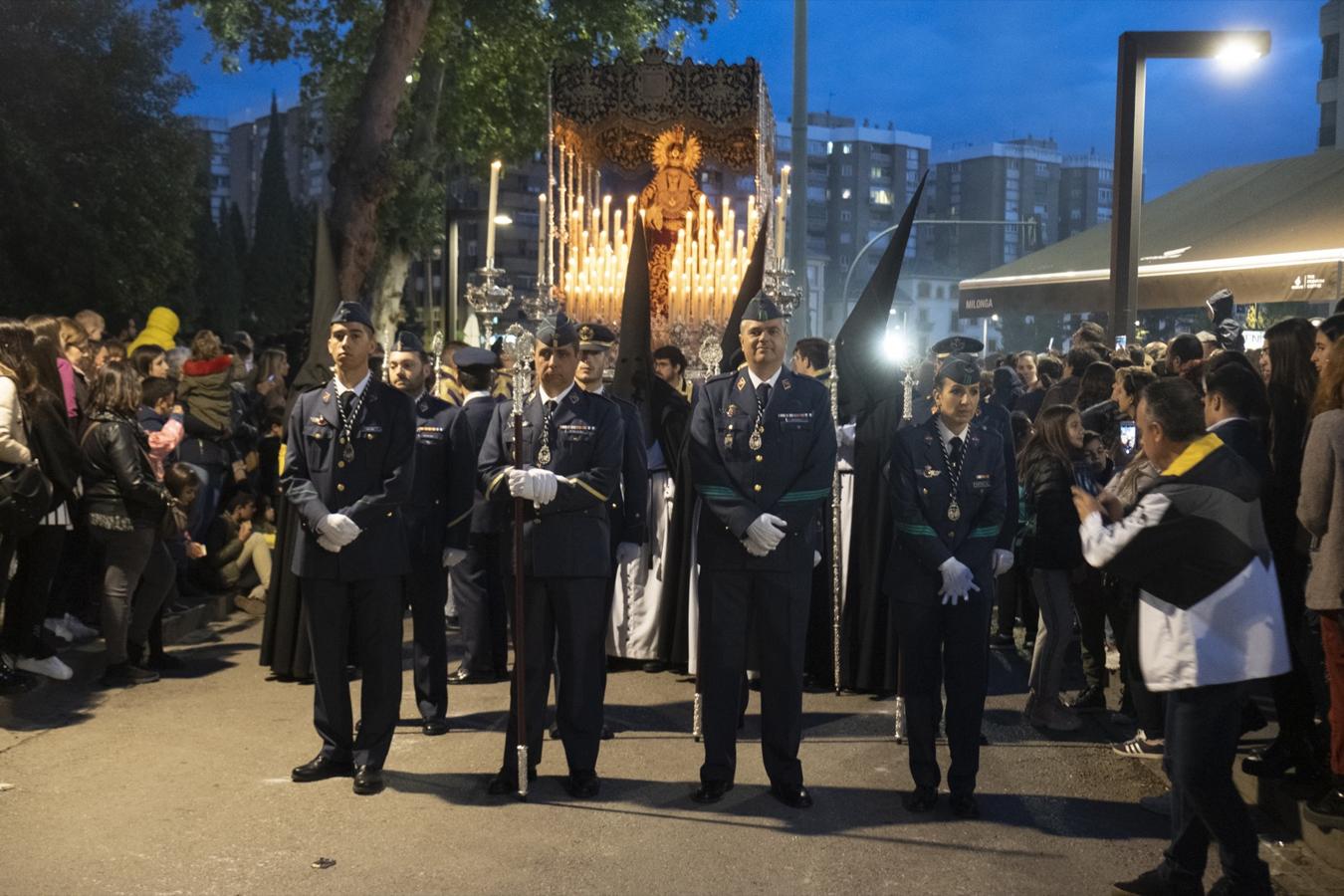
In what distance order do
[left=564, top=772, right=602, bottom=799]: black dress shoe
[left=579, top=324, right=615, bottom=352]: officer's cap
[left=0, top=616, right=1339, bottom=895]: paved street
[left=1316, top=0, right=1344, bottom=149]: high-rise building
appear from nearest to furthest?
[left=0, top=616, right=1339, bottom=895]: paved street
[left=564, top=772, right=602, bottom=799]: black dress shoe
[left=579, top=324, right=615, bottom=352]: officer's cap
[left=1316, top=0, right=1344, bottom=149]: high-rise building

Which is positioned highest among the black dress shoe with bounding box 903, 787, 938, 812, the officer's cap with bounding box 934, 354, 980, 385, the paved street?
the officer's cap with bounding box 934, 354, 980, 385

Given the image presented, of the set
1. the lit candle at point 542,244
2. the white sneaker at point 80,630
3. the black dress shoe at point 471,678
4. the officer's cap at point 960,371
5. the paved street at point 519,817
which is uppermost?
the lit candle at point 542,244

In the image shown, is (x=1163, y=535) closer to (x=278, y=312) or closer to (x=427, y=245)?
(x=427, y=245)

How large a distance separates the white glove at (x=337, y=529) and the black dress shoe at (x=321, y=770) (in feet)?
3.74

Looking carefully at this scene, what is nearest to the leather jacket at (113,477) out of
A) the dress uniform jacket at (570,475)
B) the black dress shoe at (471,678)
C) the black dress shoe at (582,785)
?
the black dress shoe at (471,678)

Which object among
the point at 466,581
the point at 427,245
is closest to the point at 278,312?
the point at 427,245

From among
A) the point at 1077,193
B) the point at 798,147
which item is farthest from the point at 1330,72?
the point at 1077,193

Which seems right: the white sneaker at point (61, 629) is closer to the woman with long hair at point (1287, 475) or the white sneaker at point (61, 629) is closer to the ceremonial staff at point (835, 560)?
the ceremonial staff at point (835, 560)

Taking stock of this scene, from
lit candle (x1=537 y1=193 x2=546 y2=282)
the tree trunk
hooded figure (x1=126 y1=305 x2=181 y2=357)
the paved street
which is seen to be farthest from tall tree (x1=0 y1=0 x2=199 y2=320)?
the paved street

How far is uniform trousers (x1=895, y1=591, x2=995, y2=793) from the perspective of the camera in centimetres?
613

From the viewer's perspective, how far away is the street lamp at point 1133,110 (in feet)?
39.1

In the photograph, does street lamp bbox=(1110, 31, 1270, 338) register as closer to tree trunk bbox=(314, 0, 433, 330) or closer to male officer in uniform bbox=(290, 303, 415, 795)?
male officer in uniform bbox=(290, 303, 415, 795)

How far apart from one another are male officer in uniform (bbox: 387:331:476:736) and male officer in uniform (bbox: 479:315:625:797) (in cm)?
106

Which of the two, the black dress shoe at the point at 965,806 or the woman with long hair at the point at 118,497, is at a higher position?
the woman with long hair at the point at 118,497
